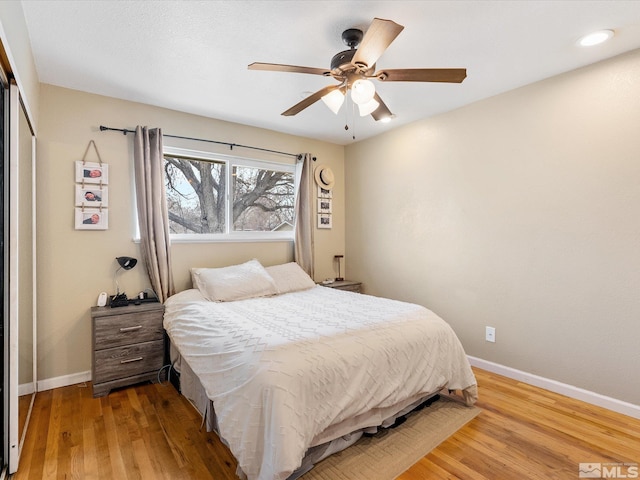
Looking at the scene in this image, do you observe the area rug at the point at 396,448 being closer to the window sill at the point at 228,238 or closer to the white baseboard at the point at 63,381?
the white baseboard at the point at 63,381

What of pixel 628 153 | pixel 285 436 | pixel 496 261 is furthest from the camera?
pixel 496 261

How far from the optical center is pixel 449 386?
2.23 metres

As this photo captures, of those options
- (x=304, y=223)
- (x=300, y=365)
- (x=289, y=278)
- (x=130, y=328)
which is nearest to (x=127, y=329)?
(x=130, y=328)

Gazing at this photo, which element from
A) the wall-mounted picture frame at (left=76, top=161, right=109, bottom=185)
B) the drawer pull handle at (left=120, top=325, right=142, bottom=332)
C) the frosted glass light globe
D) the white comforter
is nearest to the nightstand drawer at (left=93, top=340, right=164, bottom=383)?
the drawer pull handle at (left=120, top=325, right=142, bottom=332)

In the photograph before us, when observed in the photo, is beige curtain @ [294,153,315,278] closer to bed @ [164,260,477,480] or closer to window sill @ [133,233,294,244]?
window sill @ [133,233,294,244]

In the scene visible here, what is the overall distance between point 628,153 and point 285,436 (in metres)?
2.80

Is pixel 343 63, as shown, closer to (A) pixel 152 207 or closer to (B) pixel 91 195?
(A) pixel 152 207

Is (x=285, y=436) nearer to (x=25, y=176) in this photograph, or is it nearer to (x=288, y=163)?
(x=25, y=176)

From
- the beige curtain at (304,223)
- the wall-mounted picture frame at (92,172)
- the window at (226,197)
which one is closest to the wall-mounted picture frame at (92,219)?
the wall-mounted picture frame at (92,172)

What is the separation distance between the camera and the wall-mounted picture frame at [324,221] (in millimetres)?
4289

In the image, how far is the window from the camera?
132 inches

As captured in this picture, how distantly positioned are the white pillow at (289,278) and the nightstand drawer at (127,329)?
1122 mm

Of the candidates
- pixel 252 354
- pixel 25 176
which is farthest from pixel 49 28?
pixel 252 354

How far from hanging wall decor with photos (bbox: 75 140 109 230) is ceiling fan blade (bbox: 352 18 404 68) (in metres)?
2.37
